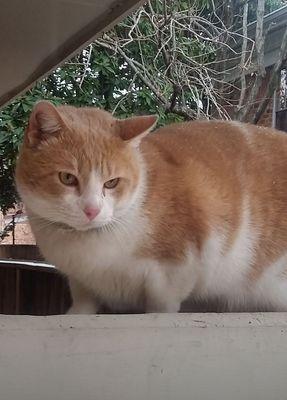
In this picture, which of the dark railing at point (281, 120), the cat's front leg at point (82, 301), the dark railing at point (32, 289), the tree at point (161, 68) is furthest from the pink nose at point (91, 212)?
the tree at point (161, 68)

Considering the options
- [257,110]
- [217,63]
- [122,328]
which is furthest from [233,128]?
[217,63]

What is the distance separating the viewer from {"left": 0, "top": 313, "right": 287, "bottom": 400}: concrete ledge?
2.32 ft

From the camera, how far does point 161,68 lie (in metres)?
2.99

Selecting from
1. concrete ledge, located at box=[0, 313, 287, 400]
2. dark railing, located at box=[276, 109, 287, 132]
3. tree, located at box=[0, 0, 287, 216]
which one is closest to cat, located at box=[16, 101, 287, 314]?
concrete ledge, located at box=[0, 313, 287, 400]

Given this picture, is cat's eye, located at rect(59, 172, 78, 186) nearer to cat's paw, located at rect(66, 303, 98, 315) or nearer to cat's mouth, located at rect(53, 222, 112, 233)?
cat's mouth, located at rect(53, 222, 112, 233)

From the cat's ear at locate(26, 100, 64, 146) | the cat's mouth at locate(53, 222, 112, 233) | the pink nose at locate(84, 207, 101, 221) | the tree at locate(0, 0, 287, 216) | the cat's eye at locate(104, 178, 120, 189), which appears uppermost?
the tree at locate(0, 0, 287, 216)

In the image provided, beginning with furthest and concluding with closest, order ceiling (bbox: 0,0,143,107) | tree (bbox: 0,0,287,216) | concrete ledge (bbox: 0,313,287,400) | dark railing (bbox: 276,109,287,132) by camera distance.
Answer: tree (bbox: 0,0,287,216) < dark railing (bbox: 276,109,287,132) < ceiling (bbox: 0,0,143,107) < concrete ledge (bbox: 0,313,287,400)

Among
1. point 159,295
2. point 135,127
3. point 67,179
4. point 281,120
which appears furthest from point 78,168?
point 281,120

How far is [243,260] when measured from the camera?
1.08 m

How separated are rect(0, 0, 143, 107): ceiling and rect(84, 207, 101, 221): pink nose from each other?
0.64 metres

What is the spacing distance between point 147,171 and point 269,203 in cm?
26

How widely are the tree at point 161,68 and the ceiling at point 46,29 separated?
0.83 m

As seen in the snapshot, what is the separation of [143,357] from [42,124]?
422 mm

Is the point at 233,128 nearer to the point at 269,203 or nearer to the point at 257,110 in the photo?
the point at 269,203
